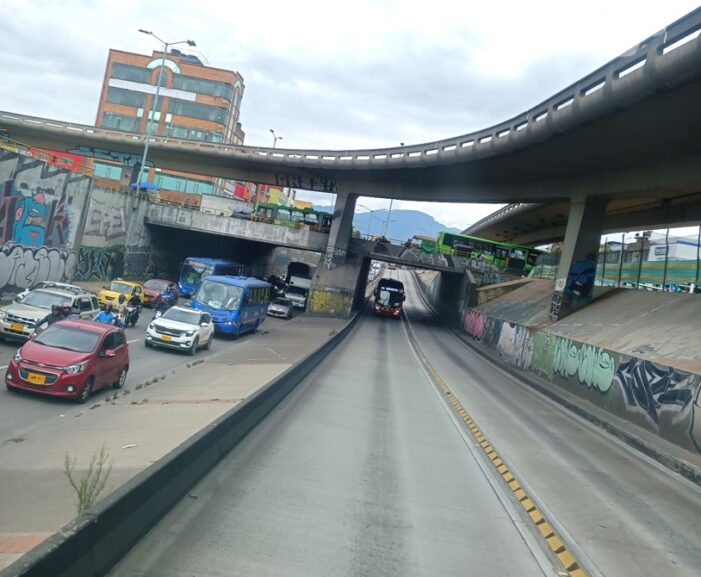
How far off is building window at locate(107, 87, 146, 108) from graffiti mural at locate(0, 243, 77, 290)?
5970 centimetres

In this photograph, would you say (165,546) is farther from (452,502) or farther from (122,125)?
(122,125)

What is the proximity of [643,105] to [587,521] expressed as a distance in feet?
58.1

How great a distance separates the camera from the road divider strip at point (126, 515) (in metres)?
4.52

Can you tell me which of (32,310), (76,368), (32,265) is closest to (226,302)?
(32,265)

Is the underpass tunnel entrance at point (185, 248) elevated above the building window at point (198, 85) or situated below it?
below

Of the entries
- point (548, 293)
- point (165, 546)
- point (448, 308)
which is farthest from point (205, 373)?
point (448, 308)

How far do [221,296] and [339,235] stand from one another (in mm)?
26033

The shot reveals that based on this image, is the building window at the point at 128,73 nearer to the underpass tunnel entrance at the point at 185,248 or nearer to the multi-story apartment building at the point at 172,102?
the multi-story apartment building at the point at 172,102

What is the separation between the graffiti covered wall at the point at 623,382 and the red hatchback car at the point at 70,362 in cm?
1377

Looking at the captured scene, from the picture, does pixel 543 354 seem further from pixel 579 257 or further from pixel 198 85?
pixel 198 85

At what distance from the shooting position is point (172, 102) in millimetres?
92812

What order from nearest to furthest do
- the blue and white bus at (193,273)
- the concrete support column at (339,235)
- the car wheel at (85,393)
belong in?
the car wheel at (85,393) → the blue and white bus at (193,273) → the concrete support column at (339,235)

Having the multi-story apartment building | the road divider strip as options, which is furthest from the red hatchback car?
the multi-story apartment building

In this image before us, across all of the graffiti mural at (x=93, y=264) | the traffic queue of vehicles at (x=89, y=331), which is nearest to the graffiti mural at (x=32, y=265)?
the graffiti mural at (x=93, y=264)
